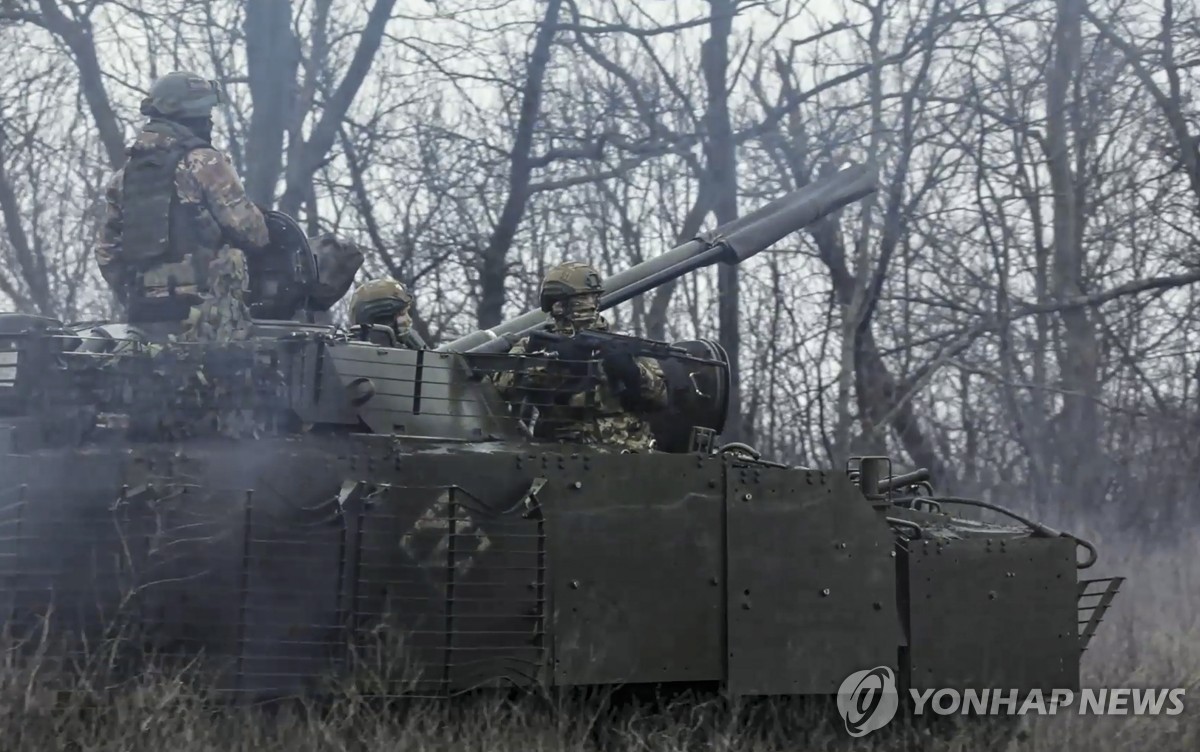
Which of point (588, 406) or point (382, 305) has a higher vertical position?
point (382, 305)

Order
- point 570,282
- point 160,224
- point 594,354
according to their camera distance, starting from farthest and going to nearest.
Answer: point 570,282 < point 594,354 < point 160,224

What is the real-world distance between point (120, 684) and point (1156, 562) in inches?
443

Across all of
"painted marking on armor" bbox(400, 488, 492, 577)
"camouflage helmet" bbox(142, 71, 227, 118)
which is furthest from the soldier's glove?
"camouflage helmet" bbox(142, 71, 227, 118)

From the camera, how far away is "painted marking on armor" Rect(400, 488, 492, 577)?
610 centimetres

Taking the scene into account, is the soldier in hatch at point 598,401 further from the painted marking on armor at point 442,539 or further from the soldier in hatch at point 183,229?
the soldier in hatch at point 183,229

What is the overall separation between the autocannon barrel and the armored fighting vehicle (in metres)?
1.39

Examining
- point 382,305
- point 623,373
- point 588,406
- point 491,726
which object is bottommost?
point 491,726

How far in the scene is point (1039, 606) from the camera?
24.4 ft

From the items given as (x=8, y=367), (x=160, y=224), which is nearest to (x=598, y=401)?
(x=160, y=224)

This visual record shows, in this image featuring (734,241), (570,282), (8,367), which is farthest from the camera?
(734,241)

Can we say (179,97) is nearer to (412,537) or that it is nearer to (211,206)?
(211,206)

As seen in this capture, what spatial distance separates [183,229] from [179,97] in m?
0.57

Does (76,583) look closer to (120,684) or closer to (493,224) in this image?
(120,684)

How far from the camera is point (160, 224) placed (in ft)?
21.9
